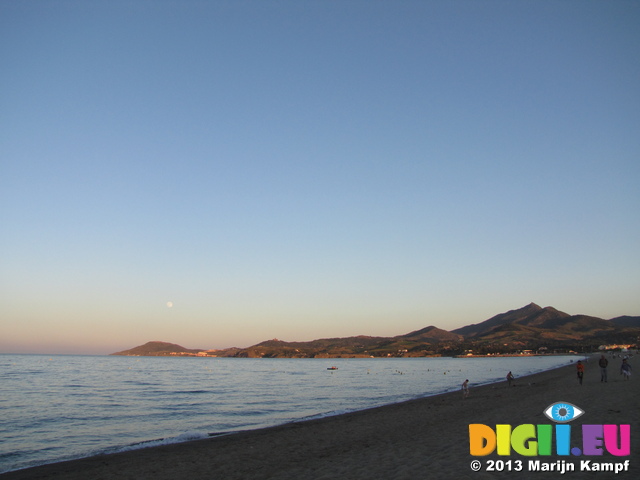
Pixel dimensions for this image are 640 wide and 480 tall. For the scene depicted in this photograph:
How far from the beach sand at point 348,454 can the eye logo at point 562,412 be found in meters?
0.49

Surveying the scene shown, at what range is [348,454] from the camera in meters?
16.6

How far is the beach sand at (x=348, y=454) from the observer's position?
41.7 feet

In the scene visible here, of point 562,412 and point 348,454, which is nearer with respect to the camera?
point 348,454

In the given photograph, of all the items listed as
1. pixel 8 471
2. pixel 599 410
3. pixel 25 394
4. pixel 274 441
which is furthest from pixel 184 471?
pixel 25 394

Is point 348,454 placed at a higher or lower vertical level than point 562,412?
higher

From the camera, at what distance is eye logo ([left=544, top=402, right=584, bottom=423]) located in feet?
66.1

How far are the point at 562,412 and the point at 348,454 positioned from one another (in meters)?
14.0

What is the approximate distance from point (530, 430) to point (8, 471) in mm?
22381

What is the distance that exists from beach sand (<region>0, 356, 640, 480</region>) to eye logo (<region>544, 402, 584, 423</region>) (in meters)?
0.49

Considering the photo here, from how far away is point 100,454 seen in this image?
20.3m

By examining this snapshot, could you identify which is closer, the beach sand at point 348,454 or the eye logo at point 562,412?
the beach sand at point 348,454

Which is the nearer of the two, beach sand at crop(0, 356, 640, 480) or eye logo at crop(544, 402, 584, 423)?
beach sand at crop(0, 356, 640, 480)

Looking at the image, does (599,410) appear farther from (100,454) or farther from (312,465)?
(100,454)

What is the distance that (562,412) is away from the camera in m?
22.9
